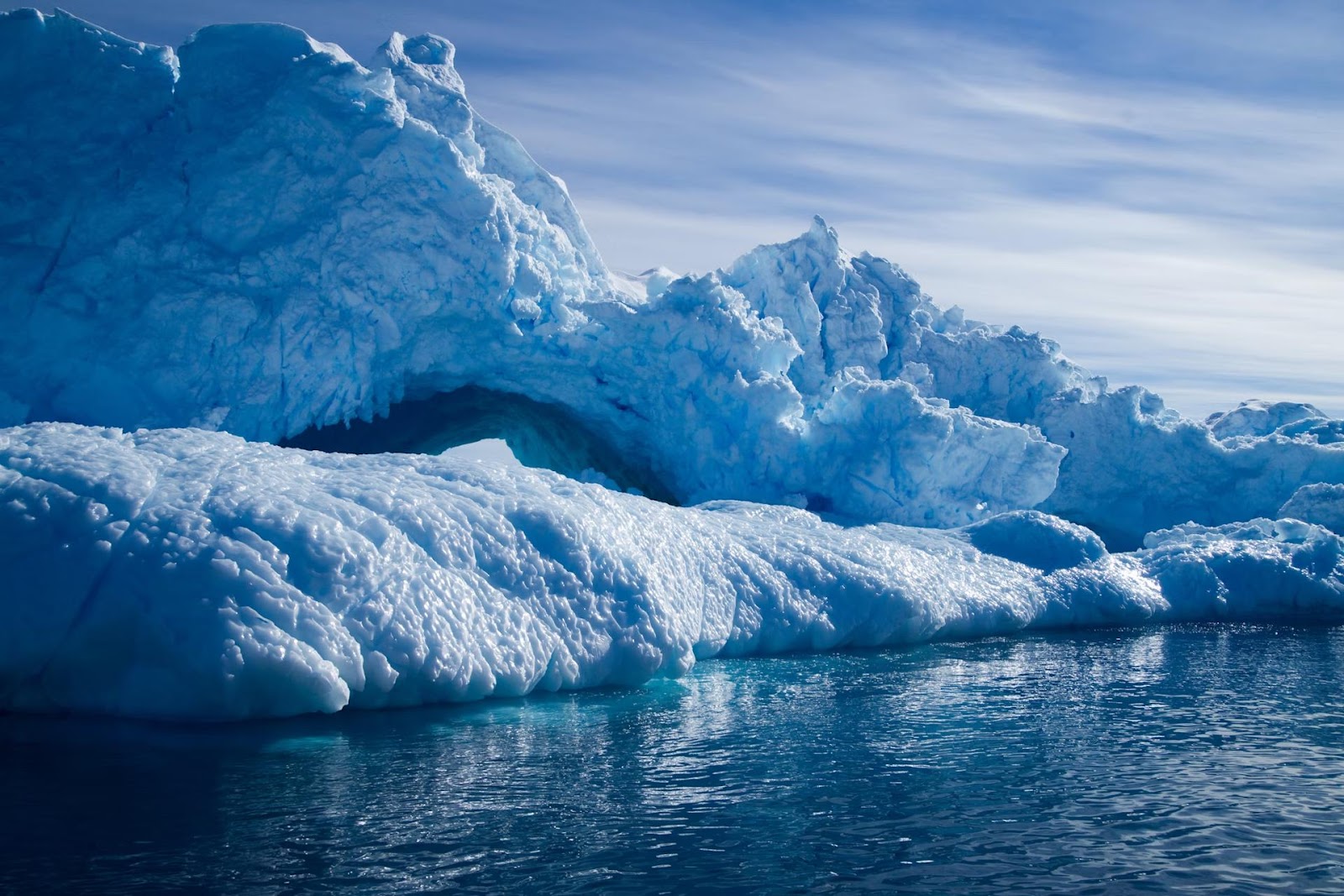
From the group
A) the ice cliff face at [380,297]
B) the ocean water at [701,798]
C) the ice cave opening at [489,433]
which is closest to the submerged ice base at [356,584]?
the ocean water at [701,798]

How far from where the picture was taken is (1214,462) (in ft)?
75.6

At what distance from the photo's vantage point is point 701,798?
672 cm

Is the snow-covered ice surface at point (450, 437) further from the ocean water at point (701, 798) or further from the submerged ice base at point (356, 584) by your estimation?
the ocean water at point (701, 798)

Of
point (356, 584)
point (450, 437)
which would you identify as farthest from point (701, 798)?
point (450, 437)

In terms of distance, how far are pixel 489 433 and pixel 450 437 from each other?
0.90m

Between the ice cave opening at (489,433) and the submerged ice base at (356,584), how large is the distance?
6.26 m

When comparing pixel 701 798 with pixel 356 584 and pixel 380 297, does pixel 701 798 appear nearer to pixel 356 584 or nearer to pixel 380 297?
pixel 356 584

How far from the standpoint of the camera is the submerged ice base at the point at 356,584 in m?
7.66

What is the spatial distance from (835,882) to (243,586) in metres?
4.61

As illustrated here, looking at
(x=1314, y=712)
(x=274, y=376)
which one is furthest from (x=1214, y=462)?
(x=274, y=376)

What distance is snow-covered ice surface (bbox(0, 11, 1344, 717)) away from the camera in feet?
26.3

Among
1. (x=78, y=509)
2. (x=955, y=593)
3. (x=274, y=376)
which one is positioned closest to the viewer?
(x=78, y=509)

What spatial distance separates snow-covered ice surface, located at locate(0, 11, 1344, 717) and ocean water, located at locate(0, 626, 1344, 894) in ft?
2.44

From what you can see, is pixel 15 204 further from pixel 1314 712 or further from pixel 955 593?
pixel 1314 712
